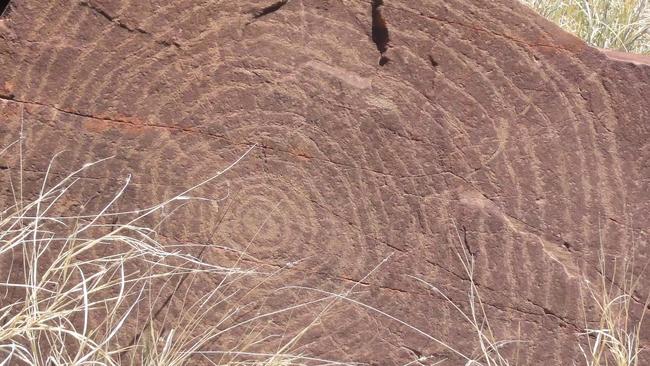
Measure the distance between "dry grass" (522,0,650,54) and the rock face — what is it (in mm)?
2205

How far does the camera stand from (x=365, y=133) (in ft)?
6.91

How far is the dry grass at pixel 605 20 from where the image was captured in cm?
423

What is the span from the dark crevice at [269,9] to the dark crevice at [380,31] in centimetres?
20

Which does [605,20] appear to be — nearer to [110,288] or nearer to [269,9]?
[269,9]

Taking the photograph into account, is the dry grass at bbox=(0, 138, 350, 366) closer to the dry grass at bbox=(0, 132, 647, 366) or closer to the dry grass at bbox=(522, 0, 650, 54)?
the dry grass at bbox=(0, 132, 647, 366)

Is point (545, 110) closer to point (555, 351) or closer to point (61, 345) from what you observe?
point (555, 351)

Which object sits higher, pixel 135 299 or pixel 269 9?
pixel 269 9

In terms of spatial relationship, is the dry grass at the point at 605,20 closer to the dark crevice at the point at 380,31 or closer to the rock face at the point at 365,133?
the rock face at the point at 365,133

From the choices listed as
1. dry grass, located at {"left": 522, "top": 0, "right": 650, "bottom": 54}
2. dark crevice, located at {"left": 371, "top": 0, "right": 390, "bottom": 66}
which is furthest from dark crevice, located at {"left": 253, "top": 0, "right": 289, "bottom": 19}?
dry grass, located at {"left": 522, "top": 0, "right": 650, "bottom": 54}

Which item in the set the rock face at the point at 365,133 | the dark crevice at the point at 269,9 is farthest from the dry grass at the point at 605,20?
the dark crevice at the point at 269,9

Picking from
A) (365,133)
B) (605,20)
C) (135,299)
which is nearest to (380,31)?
(365,133)

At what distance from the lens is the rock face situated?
204 cm

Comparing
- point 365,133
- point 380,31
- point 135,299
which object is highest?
point 380,31

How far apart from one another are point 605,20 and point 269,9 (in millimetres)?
2689
